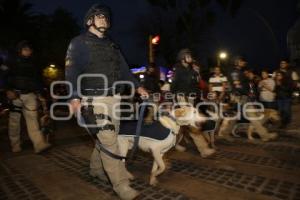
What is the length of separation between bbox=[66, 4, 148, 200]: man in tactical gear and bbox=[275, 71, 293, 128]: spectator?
6.57 meters

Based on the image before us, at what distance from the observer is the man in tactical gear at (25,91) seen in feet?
20.7

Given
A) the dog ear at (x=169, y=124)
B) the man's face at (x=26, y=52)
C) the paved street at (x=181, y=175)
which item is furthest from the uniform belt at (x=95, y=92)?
the man's face at (x=26, y=52)

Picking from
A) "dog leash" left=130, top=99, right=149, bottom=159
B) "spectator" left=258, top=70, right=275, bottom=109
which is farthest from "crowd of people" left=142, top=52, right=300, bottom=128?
"dog leash" left=130, top=99, right=149, bottom=159

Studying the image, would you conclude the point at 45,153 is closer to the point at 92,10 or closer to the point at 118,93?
the point at 118,93

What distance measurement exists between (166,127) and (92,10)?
201 cm

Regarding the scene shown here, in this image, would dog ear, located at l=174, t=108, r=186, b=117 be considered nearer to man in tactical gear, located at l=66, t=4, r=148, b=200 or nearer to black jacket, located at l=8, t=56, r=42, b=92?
man in tactical gear, located at l=66, t=4, r=148, b=200

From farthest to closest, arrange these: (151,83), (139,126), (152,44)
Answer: (152,44) < (151,83) < (139,126)

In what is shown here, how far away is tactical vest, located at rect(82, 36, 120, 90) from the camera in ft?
12.7

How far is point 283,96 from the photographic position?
29.3ft

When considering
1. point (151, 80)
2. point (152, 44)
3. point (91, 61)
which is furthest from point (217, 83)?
point (91, 61)

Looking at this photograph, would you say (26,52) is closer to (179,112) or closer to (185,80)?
(185,80)

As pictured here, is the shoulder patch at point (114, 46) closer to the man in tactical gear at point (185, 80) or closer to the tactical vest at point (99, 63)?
the tactical vest at point (99, 63)

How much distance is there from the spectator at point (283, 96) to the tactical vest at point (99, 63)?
665 centimetres

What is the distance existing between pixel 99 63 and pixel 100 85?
29cm
